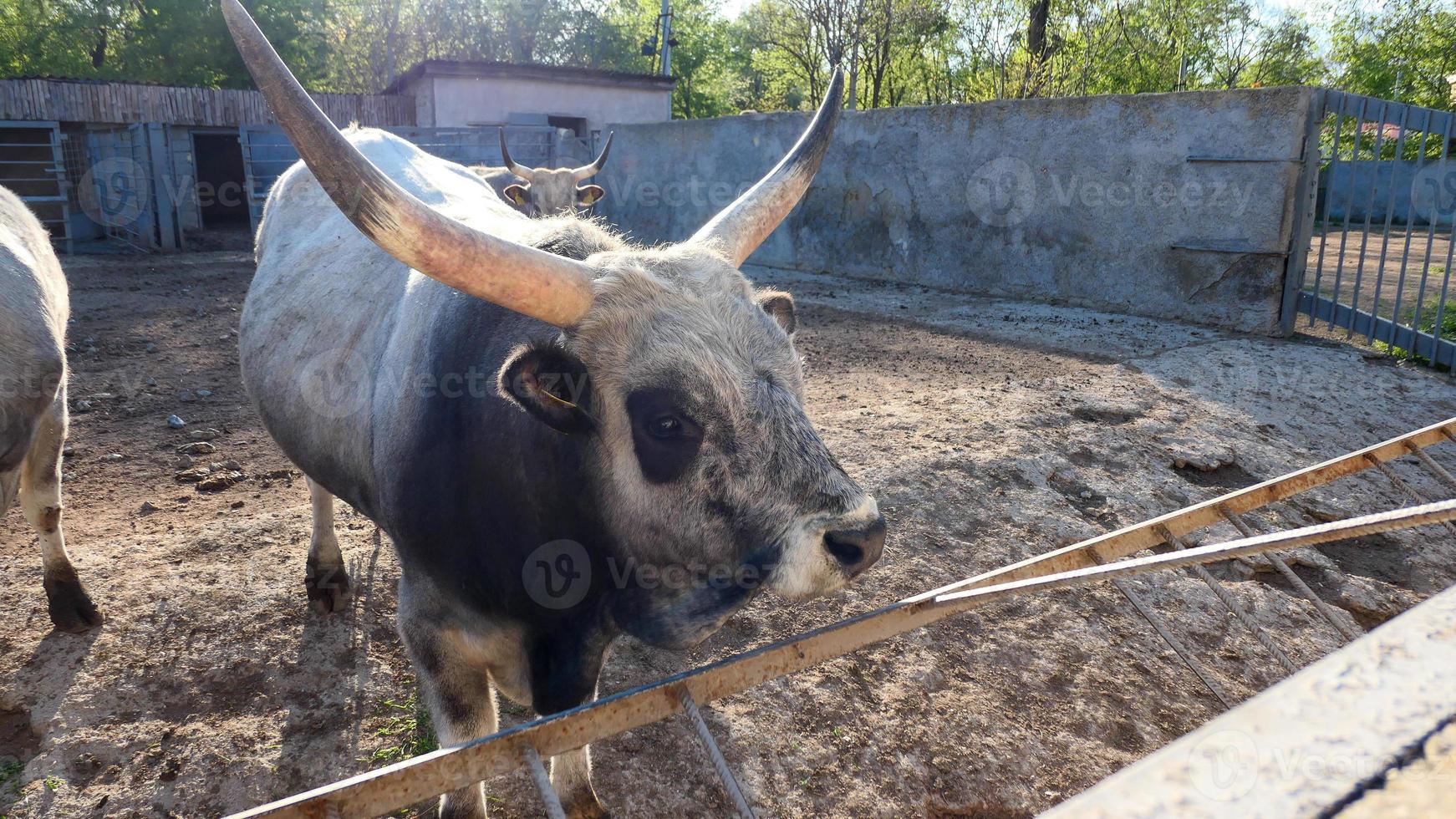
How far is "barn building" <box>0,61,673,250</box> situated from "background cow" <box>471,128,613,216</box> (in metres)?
2.55

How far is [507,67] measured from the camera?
2120cm

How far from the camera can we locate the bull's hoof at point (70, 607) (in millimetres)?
3312

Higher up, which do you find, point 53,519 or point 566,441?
point 566,441

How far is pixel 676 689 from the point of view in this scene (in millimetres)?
1631

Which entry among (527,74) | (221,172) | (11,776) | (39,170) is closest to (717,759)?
(11,776)

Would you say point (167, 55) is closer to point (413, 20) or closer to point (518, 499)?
point (413, 20)

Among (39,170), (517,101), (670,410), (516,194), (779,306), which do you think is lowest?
(670,410)

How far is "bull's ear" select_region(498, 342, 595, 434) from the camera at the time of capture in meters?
1.92

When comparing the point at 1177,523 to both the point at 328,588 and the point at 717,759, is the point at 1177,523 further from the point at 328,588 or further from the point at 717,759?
the point at 328,588

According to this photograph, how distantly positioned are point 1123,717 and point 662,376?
7.29 feet

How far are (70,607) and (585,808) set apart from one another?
2231 millimetres

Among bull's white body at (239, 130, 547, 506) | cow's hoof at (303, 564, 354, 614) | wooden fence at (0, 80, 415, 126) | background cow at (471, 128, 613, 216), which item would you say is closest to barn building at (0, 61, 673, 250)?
wooden fence at (0, 80, 415, 126)

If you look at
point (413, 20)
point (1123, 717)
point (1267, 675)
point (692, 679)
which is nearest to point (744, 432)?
point (692, 679)

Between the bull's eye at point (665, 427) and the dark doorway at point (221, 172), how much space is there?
71.6 ft
